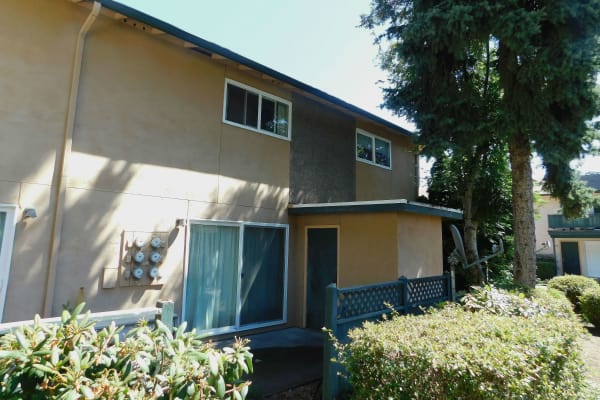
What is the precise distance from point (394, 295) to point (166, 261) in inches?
171

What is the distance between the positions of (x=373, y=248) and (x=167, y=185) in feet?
15.2

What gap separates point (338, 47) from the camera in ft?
37.1

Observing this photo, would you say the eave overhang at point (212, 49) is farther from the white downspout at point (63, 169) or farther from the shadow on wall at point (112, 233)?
the shadow on wall at point (112, 233)

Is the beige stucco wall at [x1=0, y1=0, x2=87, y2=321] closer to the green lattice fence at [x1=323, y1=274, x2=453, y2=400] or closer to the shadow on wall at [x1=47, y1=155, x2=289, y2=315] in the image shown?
the shadow on wall at [x1=47, y1=155, x2=289, y2=315]

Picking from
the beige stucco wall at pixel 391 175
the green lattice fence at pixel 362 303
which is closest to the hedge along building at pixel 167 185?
the green lattice fence at pixel 362 303

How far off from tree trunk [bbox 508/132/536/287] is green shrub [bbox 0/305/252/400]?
30.0ft

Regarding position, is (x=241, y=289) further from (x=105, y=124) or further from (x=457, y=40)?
(x=457, y=40)

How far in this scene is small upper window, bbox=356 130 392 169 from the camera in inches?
471

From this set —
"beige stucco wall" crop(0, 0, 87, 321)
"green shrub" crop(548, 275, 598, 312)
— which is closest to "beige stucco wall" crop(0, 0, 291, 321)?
"beige stucco wall" crop(0, 0, 87, 321)

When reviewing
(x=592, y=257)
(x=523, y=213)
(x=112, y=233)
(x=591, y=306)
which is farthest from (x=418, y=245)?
(x=592, y=257)

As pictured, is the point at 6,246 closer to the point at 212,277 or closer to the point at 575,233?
the point at 212,277

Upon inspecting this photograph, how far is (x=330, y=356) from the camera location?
15.7 feet

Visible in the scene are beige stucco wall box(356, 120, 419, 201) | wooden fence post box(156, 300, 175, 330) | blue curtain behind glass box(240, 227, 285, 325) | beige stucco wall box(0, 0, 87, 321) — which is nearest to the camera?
wooden fence post box(156, 300, 175, 330)

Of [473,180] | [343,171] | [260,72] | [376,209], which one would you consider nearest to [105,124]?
[260,72]
